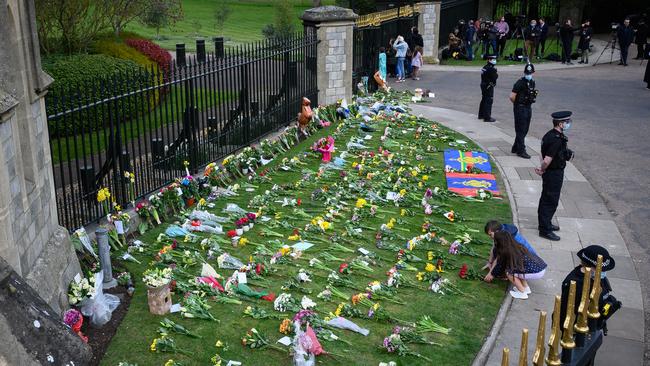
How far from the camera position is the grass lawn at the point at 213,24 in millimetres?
34544

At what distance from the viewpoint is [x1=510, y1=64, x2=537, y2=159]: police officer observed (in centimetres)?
1401

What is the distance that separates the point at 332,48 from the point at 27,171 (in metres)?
11.5

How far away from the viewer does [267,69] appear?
14688mm

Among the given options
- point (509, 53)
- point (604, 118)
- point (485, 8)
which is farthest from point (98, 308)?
point (485, 8)

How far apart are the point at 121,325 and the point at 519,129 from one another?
9.66m

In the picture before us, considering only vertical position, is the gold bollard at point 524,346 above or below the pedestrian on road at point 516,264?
above

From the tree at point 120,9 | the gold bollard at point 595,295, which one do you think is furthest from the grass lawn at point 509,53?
the gold bollard at point 595,295

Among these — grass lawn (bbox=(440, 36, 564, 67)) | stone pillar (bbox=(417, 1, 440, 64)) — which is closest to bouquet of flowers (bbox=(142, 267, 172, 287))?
stone pillar (bbox=(417, 1, 440, 64))

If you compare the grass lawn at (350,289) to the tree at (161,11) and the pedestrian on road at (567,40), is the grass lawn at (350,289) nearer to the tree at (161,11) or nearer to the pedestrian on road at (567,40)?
the tree at (161,11)

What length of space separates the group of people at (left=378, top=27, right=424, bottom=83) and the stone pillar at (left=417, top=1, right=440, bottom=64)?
2977 millimetres

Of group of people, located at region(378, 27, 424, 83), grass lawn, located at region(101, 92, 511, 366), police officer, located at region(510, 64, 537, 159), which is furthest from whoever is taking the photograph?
group of people, located at region(378, 27, 424, 83)

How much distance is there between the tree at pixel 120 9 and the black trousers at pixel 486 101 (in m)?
10.4

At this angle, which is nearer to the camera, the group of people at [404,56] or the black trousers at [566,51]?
the group of people at [404,56]

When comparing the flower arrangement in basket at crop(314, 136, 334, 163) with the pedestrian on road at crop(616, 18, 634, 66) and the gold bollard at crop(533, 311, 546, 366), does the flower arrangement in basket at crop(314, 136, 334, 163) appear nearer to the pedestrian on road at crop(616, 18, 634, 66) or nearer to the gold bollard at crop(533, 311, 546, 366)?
the gold bollard at crop(533, 311, 546, 366)
